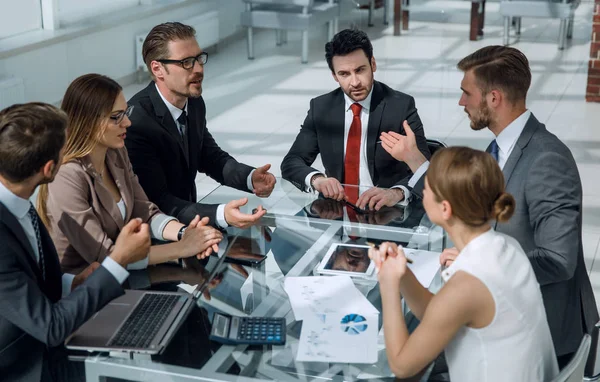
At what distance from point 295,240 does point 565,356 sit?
34.8 inches

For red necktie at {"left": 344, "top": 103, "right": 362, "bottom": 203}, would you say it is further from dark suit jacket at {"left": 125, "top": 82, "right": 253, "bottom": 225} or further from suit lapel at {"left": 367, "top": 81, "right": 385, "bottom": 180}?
dark suit jacket at {"left": 125, "top": 82, "right": 253, "bottom": 225}

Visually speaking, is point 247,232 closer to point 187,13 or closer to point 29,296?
point 29,296

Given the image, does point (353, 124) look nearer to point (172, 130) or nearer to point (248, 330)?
point (172, 130)

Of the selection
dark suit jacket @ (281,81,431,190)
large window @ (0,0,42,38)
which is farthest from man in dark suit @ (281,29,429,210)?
large window @ (0,0,42,38)

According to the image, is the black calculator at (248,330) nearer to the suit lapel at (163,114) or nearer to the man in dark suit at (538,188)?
the man in dark suit at (538,188)

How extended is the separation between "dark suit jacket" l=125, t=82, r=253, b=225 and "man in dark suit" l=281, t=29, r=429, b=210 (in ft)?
1.12

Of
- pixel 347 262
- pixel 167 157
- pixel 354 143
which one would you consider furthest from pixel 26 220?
pixel 354 143

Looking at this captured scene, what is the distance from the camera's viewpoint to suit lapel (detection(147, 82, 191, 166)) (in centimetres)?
309

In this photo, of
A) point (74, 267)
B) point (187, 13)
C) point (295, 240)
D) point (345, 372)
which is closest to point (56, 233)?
point (74, 267)

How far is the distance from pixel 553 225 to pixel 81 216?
4.33ft

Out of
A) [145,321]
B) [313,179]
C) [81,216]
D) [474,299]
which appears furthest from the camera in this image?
[313,179]

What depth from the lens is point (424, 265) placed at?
248 centimetres

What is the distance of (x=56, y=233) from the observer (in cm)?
246

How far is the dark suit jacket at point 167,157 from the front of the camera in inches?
117
